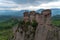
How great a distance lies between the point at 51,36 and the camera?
32.0 m

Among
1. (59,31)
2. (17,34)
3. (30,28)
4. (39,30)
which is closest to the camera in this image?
(59,31)

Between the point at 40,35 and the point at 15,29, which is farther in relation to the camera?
the point at 15,29

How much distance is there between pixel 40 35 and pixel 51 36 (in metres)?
2.35

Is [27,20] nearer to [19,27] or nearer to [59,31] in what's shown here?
[19,27]

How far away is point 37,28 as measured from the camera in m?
34.8

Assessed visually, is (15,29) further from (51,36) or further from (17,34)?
(51,36)

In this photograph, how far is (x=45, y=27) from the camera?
3319 cm

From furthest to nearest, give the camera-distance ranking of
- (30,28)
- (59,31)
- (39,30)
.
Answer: (30,28), (39,30), (59,31)

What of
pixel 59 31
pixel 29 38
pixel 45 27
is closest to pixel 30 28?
pixel 29 38

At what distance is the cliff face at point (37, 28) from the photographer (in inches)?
1272

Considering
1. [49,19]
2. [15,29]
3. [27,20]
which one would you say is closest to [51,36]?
[49,19]

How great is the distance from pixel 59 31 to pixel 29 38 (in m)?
6.64

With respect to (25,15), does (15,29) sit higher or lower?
lower

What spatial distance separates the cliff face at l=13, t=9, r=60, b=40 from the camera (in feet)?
106
